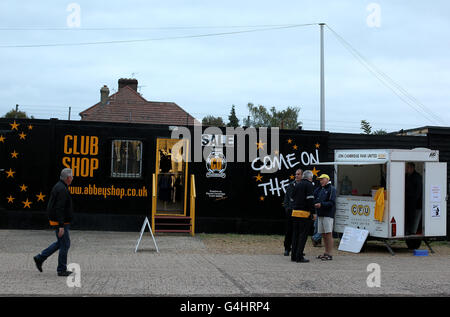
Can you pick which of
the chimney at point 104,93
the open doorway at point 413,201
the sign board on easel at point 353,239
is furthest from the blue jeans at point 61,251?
the chimney at point 104,93

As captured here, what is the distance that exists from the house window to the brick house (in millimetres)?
19081

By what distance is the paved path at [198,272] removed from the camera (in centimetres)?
792

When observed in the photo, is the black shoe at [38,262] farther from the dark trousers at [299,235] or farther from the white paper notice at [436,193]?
the white paper notice at [436,193]

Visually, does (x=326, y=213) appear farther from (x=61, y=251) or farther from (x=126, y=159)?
(x=126, y=159)

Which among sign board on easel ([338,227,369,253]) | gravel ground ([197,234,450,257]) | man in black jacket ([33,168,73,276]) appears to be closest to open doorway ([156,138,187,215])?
gravel ground ([197,234,450,257])

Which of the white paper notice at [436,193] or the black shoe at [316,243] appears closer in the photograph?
the white paper notice at [436,193]

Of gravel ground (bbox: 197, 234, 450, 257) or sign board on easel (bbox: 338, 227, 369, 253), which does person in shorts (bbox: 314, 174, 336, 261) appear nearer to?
gravel ground (bbox: 197, 234, 450, 257)

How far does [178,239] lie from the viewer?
14.1m

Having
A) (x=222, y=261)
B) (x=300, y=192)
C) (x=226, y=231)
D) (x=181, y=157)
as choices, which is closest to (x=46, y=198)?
(x=181, y=157)

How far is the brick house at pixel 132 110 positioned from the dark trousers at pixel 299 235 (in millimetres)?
23947

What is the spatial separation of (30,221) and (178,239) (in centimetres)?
435

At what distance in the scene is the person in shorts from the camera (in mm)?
11492

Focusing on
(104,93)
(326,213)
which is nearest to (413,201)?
(326,213)
